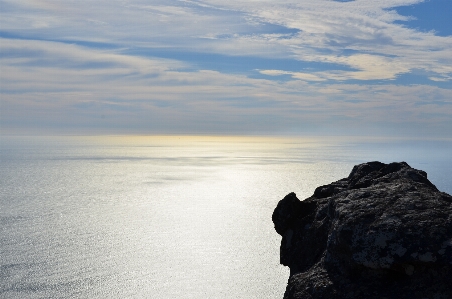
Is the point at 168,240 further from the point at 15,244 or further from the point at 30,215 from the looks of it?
the point at 30,215

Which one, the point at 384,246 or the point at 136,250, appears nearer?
the point at 384,246

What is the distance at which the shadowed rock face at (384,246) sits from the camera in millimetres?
8711

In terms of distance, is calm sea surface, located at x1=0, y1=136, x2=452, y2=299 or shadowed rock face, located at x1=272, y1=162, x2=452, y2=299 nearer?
shadowed rock face, located at x1=272, y1=162, x2=452, y2=299

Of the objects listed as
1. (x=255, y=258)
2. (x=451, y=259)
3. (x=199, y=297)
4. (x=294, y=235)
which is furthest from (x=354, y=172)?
(x=255, y=258)

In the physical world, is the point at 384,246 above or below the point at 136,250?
above

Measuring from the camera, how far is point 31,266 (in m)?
88.4

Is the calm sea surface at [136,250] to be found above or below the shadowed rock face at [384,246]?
below

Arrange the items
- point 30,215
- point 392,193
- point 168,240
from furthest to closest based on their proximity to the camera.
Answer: point 30,215 → point 168,240 → point 392,193

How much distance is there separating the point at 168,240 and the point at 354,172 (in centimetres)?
11632

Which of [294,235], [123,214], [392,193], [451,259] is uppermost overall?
[392,193]

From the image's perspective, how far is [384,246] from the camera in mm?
8922

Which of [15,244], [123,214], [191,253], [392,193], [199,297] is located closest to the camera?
[392,193]

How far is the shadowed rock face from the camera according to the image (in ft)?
28.6

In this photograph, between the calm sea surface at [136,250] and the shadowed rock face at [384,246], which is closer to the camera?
the shadowed rock face at [384,246]
